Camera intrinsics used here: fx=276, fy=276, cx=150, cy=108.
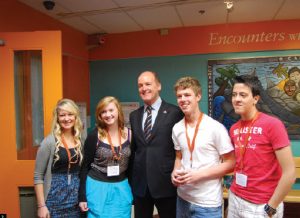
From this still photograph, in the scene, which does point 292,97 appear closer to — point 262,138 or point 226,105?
point 226,105

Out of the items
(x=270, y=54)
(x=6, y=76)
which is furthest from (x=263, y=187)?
(x=270, y=54)

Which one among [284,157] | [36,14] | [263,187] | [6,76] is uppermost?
[36,14]

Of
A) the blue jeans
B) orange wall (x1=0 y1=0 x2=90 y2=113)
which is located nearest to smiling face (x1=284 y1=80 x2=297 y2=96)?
the blue jeans

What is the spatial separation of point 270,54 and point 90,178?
3.33 metres

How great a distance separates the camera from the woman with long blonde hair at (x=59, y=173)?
75.9 inches

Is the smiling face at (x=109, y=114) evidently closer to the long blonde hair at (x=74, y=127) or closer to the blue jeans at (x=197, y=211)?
the long blonde hair at (x=74, y=127)

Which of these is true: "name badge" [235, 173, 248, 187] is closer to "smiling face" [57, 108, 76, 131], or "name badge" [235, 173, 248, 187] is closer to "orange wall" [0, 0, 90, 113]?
"smiling face" [57, 108, 76, 131]

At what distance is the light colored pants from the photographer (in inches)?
60.3

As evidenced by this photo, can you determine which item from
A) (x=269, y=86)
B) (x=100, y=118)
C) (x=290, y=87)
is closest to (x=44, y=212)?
(x=100, y=118)

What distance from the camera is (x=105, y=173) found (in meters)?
1.93

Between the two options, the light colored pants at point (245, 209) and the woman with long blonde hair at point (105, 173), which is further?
the woman with long blonde hair at point (105, 173)

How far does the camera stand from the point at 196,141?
1716 millimetres

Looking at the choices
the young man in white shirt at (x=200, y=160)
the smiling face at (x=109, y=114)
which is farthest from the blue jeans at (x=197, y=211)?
the smiling face at (x=109, y=114)

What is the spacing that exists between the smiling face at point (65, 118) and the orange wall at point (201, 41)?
273cm
